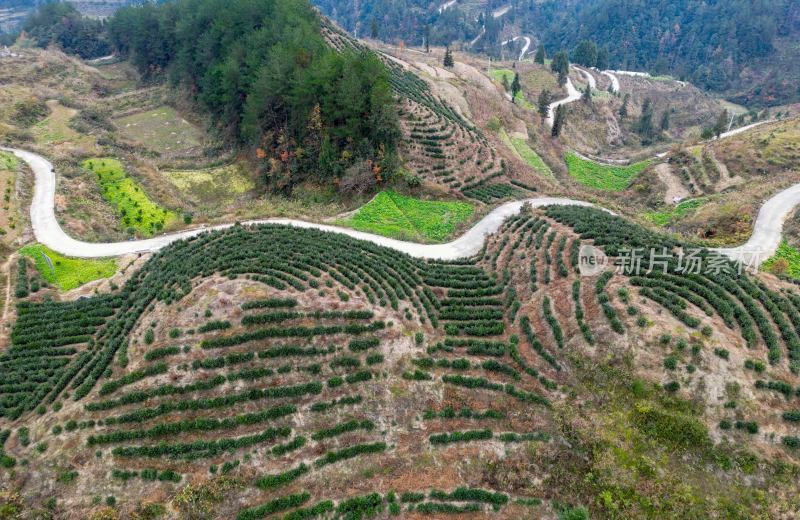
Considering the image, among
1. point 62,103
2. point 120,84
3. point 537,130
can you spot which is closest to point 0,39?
point 120,84

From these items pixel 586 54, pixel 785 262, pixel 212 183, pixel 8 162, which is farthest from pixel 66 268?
pixel 586 54

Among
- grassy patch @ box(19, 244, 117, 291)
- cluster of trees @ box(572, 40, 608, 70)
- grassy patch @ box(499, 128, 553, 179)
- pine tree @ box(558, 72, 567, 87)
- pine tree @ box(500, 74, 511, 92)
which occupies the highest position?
cluster of trees @ box(572, 40, 608, 70)

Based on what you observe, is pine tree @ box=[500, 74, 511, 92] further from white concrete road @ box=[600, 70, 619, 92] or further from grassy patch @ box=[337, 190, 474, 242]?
grassy patch @ box=[337, 190, 474, 242]

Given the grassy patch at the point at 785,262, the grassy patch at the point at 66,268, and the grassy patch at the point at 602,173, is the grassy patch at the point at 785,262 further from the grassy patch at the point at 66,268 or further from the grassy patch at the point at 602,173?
the grassy patch at the point at 66,268

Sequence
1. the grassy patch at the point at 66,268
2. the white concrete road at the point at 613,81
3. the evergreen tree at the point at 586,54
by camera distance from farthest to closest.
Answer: the evergreen tree at the point at 586,54 → the white concrete road at the point at 613,81 → the grassy patch at the point at 66,268

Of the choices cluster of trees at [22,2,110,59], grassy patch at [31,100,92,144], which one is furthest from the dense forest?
cluster of trees at [22,2,110,59]

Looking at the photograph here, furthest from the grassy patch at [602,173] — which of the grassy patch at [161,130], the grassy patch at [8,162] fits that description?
the grassy patch at [8,162]
